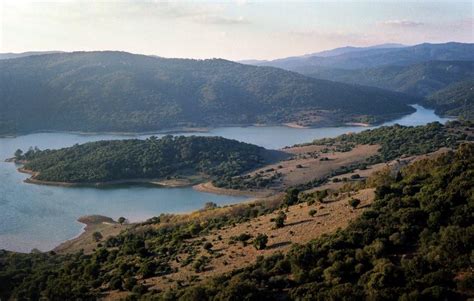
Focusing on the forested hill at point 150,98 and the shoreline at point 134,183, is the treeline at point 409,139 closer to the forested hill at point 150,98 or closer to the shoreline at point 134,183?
the shoreline at point 134,183

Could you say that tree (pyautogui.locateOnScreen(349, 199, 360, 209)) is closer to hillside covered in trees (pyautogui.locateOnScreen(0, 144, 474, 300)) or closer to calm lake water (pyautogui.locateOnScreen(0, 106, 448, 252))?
hillside covered in trees (pyautogui.locateOnScreen(0, 144, 474, 300))

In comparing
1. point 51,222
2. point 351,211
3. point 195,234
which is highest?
point 351,211

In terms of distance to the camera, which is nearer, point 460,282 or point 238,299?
point 460,282

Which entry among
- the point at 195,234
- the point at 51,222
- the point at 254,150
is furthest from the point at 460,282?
the point at 254,150

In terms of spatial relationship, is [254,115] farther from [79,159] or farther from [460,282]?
[460,282]

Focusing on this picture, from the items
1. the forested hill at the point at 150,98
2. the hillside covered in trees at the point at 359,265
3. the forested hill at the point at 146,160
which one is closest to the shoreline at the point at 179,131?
the forested hill at the point at 150,98

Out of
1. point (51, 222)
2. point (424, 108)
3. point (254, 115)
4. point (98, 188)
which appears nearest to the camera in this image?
point (51, 222)
